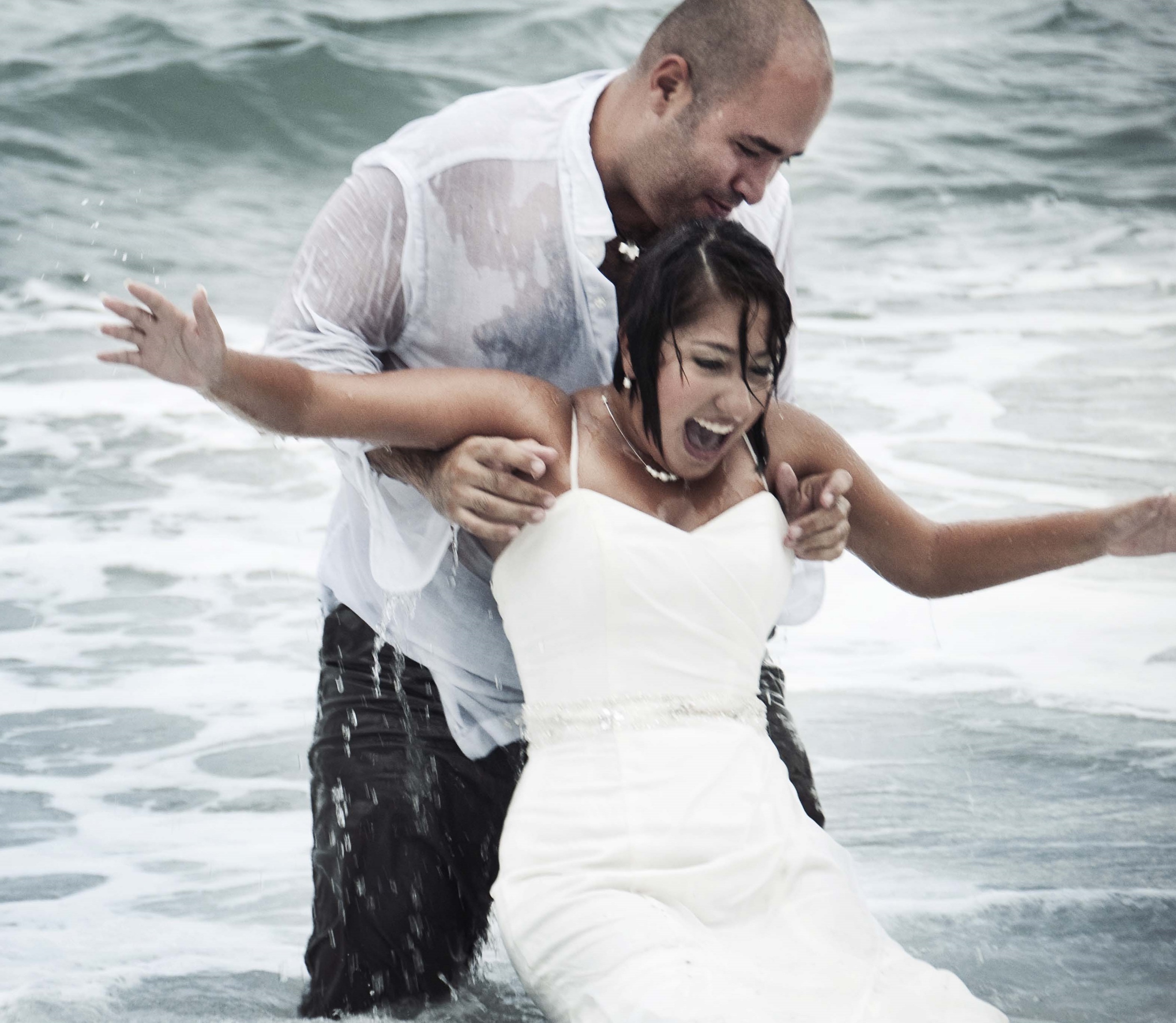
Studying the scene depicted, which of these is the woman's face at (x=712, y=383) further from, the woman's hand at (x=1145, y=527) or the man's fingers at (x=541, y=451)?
the woman's hand at (x=1145, y=527)

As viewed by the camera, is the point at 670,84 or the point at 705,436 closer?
the point at 705,436

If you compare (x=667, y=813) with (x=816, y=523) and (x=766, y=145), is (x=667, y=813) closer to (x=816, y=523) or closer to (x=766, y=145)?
(x=816, y=523)

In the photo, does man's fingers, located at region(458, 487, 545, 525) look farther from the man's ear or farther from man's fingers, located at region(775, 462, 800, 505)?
the man's ear

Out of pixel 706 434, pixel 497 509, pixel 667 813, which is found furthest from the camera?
pixel 706 434

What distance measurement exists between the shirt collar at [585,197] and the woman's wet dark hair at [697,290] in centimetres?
24

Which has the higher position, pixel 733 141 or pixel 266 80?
pixel 733 141

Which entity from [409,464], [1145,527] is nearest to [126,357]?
[409,464]

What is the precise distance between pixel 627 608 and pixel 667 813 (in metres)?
0.36

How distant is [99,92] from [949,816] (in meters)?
11.5

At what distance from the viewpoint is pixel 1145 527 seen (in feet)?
9.66

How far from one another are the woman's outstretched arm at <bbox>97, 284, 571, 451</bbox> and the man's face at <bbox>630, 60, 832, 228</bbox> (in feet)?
1.60

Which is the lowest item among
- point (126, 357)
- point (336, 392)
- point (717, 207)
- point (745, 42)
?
point (336, 392)

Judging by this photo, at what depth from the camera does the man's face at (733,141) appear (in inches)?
115

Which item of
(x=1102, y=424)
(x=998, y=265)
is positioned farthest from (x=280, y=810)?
(x=998, y=265)
